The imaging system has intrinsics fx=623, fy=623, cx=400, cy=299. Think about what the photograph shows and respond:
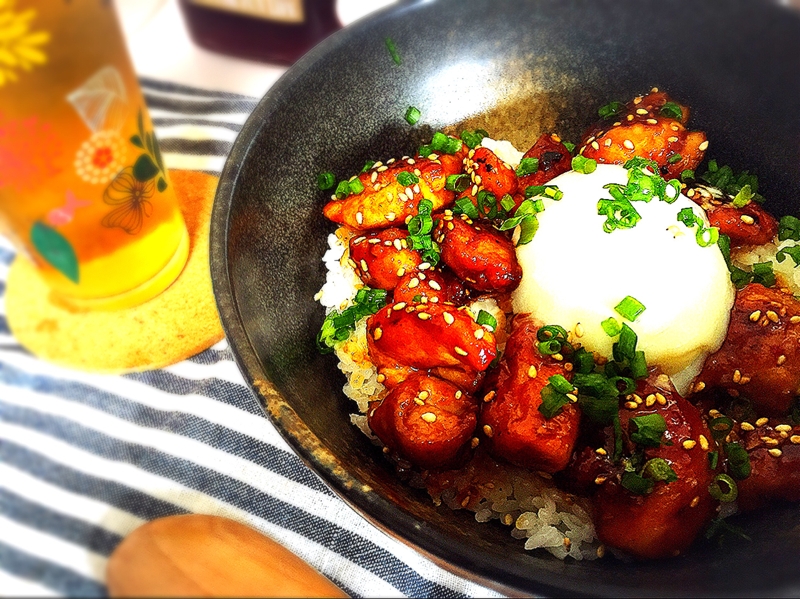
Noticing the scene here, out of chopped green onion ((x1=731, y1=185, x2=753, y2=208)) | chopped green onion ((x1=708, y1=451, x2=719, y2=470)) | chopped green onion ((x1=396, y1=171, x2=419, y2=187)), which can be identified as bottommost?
chopped green onion ((x1=708, y1=451, x2=719, y2=470))

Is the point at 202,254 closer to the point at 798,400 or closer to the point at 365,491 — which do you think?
the point at 365,491

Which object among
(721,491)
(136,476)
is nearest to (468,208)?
(721,491)

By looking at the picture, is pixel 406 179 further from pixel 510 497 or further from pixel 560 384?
pixel 510 497

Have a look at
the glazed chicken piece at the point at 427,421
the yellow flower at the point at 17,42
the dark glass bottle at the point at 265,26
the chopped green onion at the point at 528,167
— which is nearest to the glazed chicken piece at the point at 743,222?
the chopped green onion at the point at 528,167

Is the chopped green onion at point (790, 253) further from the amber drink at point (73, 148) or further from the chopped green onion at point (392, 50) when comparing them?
the amber drink at point (73, 148)

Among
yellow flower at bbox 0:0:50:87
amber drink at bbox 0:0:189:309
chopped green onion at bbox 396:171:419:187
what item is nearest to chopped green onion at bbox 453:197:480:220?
chopped green onion at bbox 396:171:419:187

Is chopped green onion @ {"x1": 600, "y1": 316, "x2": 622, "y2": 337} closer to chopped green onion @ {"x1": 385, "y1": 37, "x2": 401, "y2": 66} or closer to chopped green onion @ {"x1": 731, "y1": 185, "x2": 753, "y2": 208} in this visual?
chopped green onion @ {"x1": 731, "y1": 185, "x2": 753, "y2": 208}

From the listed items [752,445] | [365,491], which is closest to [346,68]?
[365,491]
